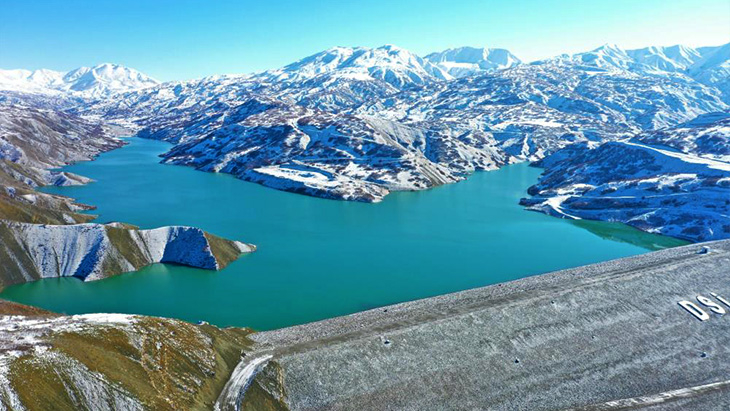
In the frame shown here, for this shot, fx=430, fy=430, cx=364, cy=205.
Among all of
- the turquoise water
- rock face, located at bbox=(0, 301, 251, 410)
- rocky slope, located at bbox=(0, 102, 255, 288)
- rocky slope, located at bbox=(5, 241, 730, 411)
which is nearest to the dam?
rocky slope, located at bbox=(5, 241, 730, 411)

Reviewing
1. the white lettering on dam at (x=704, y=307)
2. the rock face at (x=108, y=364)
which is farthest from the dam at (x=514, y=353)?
the rock face at (x=108, y=364)

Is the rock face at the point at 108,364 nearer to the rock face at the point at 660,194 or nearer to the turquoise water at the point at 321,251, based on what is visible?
the turquoise water at the point at 321,251

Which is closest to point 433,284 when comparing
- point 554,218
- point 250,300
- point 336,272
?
point 336,272

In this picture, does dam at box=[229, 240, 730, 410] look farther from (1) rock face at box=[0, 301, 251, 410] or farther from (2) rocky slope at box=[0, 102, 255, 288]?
(2) rocky slope at box=[0, 102, 255, 288]

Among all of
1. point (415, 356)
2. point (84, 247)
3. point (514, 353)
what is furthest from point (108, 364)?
point (84, 247)

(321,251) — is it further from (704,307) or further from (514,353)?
(704,307)
